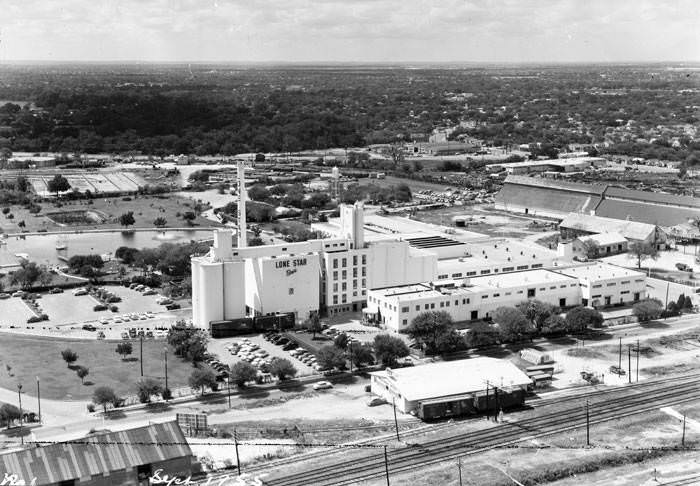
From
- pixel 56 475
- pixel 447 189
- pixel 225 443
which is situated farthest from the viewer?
pixel 447 189

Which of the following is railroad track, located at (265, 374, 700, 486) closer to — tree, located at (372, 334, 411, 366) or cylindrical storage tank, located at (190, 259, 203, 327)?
tree, located at (372, 334, 411, 366)

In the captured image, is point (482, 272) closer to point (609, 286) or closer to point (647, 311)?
point (609, 286)

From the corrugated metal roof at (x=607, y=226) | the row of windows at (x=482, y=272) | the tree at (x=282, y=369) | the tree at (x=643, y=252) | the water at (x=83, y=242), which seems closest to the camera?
the tree at (x=282, y=369)

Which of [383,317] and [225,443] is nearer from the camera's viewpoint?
[225,443]

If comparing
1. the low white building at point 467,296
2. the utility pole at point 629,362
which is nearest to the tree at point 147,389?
the low white building at point 467,296

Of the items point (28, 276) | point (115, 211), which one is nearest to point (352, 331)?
point (28, 276)

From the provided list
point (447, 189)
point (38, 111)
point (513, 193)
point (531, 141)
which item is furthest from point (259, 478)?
point (38, 111)

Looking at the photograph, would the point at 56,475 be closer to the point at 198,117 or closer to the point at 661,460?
the point at 661,460

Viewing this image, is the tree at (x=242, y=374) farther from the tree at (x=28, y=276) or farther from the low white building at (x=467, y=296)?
the tree at (x=28, y=276)

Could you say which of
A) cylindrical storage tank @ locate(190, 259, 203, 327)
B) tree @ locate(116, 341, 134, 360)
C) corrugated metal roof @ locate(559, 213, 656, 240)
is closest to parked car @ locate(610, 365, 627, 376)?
cylindrical storage tank @ locate(190, 259, 203, 327)
